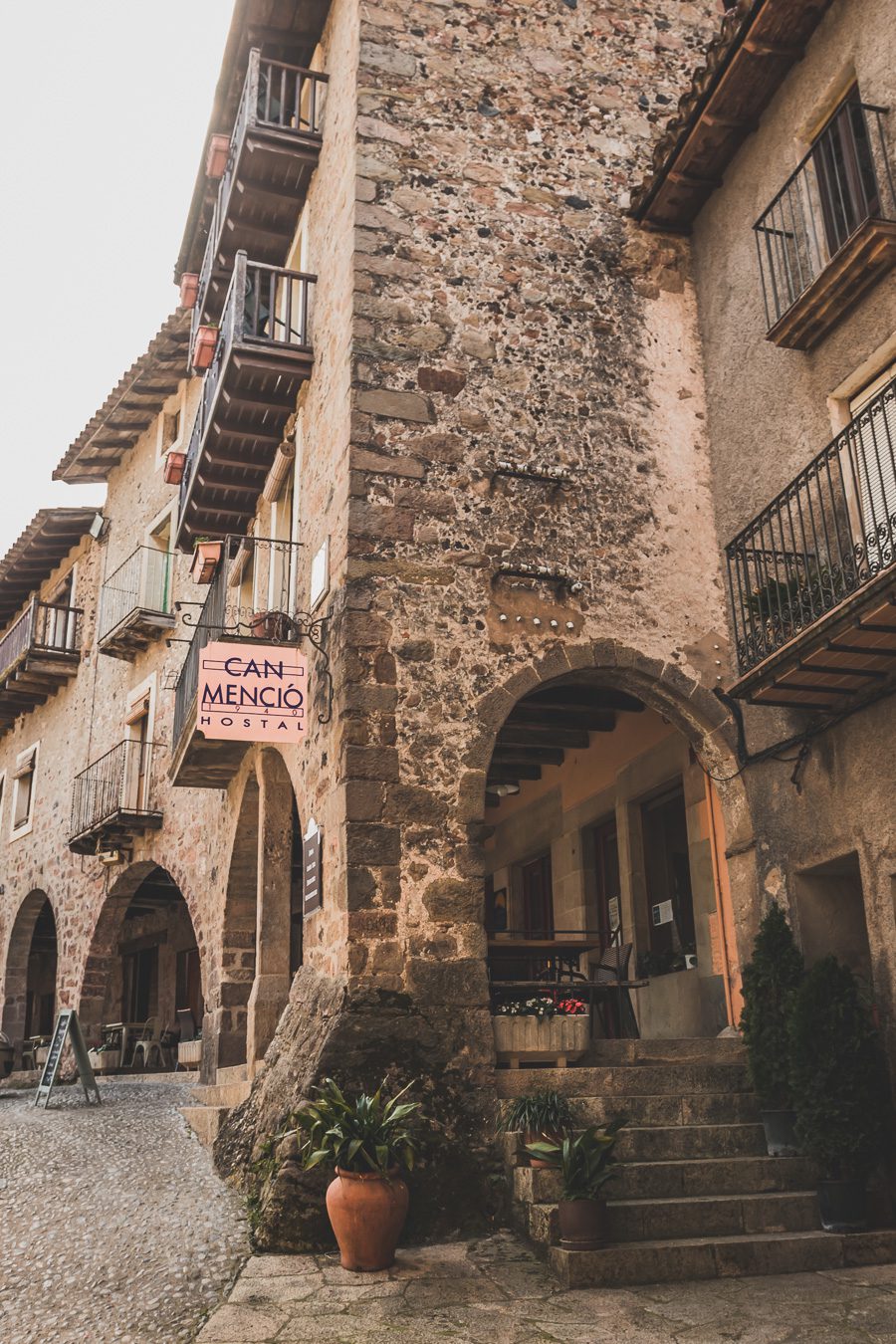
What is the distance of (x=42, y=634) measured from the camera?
2231 centimetres

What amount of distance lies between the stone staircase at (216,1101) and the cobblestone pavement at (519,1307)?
2.83m

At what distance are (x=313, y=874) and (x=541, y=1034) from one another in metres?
2.02

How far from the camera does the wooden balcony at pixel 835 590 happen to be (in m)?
6.69

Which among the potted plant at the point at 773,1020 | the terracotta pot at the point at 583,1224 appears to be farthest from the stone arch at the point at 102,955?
the terracotta pot at the point at 583,1224

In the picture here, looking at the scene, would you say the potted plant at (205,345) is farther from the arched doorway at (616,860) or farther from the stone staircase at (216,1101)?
the stone staircase at (216,1101)

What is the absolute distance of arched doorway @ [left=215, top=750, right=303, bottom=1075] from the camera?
10773 mm

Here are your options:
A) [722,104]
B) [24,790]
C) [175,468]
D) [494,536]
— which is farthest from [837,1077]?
[24,790]

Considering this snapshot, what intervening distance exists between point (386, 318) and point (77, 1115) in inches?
302

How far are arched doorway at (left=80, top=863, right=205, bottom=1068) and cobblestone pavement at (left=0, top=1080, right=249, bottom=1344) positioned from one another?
734 cm

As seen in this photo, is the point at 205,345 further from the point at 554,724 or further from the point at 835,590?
the point at 835,590

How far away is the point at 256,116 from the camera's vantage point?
11.1 meters

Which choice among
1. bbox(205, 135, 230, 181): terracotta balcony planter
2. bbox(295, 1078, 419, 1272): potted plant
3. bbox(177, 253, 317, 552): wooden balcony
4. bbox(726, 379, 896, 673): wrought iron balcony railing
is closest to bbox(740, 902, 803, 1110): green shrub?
bbox(726, 379, 896, 673): wrought iron balcony railing

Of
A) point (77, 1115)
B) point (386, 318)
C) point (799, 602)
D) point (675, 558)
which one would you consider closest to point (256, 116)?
point (386, 318)

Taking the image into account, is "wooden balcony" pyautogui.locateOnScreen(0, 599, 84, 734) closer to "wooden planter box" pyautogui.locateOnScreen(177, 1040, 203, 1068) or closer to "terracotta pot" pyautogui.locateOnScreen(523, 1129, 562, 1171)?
"wooden planter box" pyautogui.locateOnScreen(177, 1040, 203, 1068)
